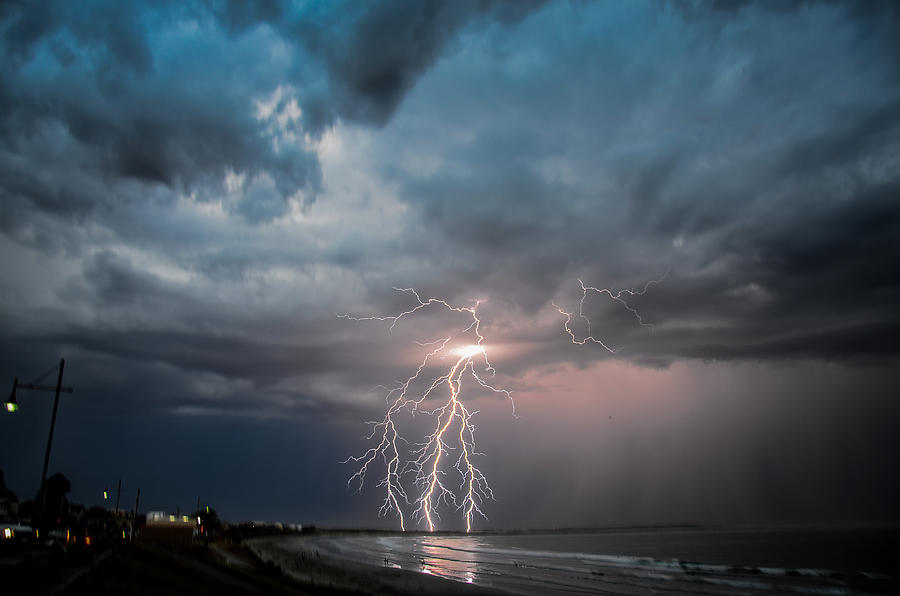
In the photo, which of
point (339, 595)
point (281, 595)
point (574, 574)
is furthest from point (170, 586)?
point (574, 574)

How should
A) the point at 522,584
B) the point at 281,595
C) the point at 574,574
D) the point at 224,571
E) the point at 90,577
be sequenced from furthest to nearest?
the point at 574,574 → the point at 522,584 → the point at 224,571 → the point at 90,577 → the point at 281,595

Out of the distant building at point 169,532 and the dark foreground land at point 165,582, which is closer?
the dark foreground land at point 165,582

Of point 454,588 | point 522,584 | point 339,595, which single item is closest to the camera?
point 339,595

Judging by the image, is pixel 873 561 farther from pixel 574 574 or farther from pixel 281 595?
pixel 281 595

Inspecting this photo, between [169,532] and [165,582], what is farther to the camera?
[169,532]

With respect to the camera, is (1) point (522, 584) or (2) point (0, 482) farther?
(2) point (0, 482)

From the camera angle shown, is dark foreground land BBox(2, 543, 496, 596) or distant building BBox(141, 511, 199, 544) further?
distant building BBox(141, 511, 199, 544)

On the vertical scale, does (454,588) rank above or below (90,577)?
below

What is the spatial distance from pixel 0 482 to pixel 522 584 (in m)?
63.8

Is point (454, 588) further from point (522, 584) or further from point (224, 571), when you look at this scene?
point (224, 571)

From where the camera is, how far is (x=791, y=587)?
29.2 meters

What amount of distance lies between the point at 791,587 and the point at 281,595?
27690 millimetres

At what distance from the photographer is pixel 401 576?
3036 centimetres

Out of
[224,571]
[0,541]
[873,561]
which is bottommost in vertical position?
[873,561]
